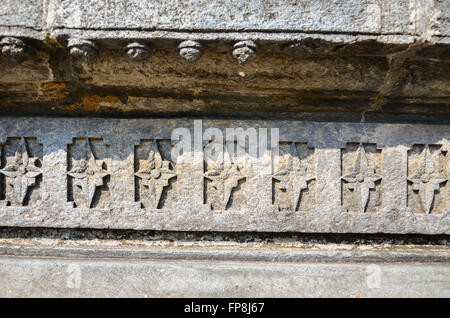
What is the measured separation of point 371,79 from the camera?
185cm

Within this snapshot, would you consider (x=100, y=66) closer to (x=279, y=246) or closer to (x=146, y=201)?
(x=146, y=201)

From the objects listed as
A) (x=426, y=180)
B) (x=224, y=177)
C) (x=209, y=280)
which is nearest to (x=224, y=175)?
(x=224, y=177)

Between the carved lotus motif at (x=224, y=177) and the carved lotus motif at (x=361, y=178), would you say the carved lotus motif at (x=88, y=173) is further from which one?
the carved lotus motif at (x=361, y=178)

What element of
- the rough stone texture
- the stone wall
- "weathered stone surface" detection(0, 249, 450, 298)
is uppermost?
the rough stone texture

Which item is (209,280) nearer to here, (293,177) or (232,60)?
(293,177)

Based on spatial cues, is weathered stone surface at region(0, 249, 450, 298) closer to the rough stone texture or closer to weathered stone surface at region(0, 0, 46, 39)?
the rough stone texture

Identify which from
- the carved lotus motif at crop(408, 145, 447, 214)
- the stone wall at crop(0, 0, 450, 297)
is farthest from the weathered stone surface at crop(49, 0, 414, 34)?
the carved lotus motif at crop(408, 145, 447, 214)

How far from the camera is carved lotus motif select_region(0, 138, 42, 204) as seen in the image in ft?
6.73

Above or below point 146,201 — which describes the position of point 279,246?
below

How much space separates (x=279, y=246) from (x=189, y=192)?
62 cm

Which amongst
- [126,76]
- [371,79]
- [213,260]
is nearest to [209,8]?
[126,76]

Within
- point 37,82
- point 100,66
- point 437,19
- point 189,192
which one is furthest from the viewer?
point 189,192

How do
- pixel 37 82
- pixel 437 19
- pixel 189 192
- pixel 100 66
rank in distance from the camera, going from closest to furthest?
pixel 437 19
pixel 100 66
pixel 37 82
pixel 189 192

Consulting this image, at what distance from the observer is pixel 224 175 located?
206 centimetres
